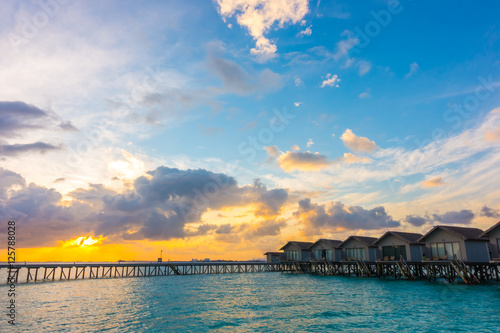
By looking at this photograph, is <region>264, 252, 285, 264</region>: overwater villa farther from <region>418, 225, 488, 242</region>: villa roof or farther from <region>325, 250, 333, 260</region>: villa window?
<region>418, 225, 488, 242</region>: villa roof

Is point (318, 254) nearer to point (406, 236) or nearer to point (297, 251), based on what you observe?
point (297, 251)

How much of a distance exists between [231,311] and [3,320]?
20.0 meters

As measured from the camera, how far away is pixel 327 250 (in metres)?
76.5

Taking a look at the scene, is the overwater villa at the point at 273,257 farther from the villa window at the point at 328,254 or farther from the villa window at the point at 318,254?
the villa window at the point at 328,254

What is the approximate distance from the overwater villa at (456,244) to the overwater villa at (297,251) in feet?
124

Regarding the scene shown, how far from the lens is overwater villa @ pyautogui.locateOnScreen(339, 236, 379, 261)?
6384 cm

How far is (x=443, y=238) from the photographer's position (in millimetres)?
50094

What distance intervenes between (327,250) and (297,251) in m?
12.7

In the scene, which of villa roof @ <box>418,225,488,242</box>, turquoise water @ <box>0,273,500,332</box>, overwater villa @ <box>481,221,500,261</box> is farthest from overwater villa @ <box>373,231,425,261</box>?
turquoise water @ <box>0,273,500,332</box>

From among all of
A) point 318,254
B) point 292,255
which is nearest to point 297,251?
point 292,255

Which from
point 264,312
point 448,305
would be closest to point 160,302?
point 264,312

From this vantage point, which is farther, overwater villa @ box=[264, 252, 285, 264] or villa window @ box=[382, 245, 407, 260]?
overwater villa @ box=[264, 252, 285, 264]

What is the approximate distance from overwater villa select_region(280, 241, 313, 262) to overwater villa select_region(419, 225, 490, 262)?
37.7 metres

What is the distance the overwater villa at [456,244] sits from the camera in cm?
4653
